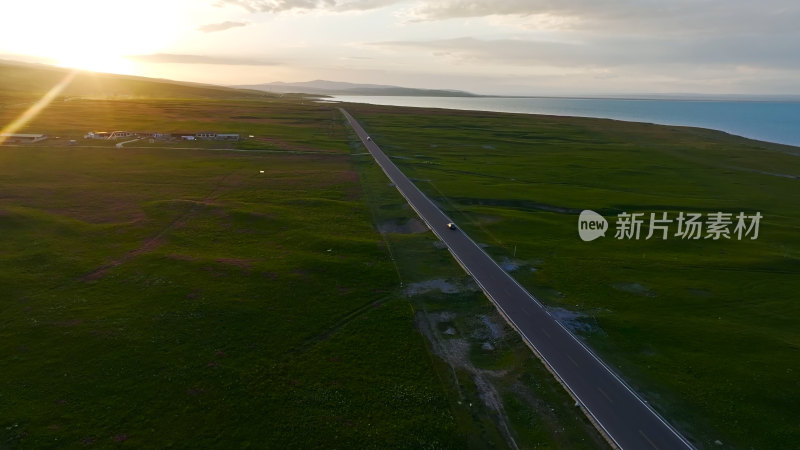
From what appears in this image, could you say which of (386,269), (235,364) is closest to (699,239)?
(386,269)

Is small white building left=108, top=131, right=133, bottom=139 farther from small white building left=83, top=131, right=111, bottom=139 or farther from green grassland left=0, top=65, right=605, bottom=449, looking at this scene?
green grassland left=0, top=65, right=605, bottom=449

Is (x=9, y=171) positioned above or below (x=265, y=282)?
above

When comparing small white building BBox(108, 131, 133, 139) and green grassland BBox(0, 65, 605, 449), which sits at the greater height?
small white building BBox(108, 131, 133, 139)

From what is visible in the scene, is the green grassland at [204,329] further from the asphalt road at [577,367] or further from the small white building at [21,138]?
the small white building at [21,138]

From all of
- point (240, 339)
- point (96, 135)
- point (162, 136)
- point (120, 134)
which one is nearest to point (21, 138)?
point (96, 135)

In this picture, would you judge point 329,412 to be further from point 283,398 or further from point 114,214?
point 114,214

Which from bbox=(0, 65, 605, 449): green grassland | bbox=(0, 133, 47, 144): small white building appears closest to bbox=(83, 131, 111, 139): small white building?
bbox=(0, 133, 47, 144): small white building

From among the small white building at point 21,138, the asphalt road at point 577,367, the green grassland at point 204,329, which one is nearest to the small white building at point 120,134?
the small white building at point 21,138
